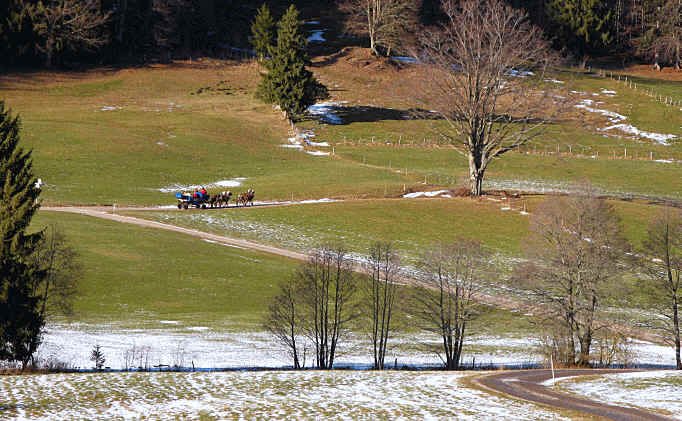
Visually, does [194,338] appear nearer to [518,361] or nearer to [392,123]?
[518,361]

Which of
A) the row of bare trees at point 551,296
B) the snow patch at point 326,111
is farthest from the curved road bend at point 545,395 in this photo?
the snow patch at point 326,111

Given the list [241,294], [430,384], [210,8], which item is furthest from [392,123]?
[430,384]

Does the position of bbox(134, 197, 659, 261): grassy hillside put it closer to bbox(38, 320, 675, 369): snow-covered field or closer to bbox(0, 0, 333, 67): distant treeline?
bbox(38, 320, 675, 369): snow-covered field

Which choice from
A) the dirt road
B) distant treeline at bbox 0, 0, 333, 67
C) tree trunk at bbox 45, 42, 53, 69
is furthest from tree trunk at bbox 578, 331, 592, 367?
tree trunk at bbox 45, 42, 53, 69

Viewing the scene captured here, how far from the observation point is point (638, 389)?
23688 millimetres

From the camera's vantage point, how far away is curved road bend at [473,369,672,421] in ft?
65.8

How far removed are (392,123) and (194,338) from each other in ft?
258

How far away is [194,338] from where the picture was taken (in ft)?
117

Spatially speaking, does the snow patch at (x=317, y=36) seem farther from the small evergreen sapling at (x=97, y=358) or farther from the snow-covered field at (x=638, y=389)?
the snow-covered field at (x=638, y=389)

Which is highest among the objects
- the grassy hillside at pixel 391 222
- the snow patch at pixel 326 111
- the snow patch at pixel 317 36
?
the snow patch at pixel 317 36

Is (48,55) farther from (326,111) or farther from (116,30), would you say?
(326,111)

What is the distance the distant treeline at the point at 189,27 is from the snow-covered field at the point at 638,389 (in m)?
86.7

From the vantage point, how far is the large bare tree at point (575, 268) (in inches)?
1489

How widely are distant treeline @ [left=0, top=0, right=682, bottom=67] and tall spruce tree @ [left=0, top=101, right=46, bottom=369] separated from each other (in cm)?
8839
